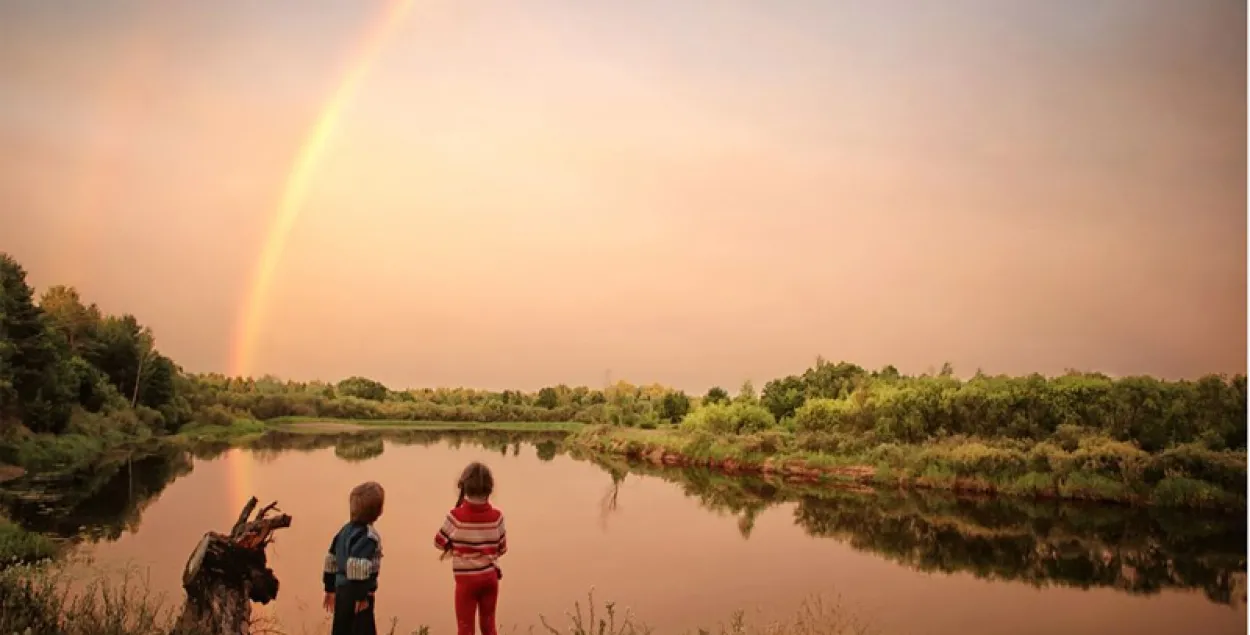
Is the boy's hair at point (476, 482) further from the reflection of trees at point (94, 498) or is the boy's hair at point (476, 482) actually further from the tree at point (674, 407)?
the tree at point (674, 407)

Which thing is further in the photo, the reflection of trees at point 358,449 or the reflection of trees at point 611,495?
the reflection of trees at point 358,449

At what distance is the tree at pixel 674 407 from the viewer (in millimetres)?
55188

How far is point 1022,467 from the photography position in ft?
70.4

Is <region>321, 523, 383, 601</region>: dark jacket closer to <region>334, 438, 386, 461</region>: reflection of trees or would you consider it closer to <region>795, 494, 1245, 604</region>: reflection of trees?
<region>795, 494, 1245, 604</region>: reflection of trees

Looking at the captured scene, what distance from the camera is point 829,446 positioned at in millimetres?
28094

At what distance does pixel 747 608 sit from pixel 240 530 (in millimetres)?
6333

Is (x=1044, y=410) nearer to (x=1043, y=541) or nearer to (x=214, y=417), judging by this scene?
(x=1043, y=541)

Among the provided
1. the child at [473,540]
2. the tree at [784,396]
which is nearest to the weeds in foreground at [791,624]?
the child at [473,540]

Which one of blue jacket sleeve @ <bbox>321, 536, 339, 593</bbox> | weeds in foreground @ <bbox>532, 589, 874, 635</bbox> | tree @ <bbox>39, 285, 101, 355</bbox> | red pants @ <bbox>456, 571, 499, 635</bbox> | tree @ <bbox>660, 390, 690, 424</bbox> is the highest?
tree @ <bbox>39, 285, 101, 355</bbox>

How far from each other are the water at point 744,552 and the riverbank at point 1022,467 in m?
1.17

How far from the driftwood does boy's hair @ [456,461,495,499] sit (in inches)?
43.6

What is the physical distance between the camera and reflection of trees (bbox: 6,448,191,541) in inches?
563

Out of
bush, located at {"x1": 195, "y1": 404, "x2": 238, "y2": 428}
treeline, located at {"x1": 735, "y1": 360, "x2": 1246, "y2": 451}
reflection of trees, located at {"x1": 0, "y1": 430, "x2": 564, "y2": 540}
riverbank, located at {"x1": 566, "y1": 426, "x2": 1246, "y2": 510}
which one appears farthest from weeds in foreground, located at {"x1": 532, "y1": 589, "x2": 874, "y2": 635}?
bush, located at {"x1": 195, "y1": 404, "x2": 238, "y2": 428}

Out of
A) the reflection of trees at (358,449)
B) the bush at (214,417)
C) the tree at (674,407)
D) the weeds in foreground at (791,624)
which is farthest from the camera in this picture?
the tree at (674,407)
